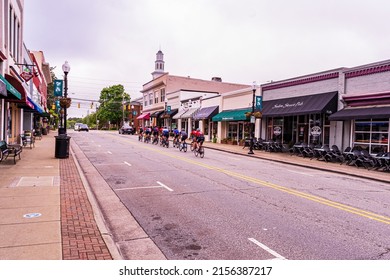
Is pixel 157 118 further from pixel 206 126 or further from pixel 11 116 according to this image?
pixel 11 116

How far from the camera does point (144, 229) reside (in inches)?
253

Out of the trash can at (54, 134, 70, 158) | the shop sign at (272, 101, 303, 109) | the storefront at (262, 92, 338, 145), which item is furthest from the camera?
the shop sign at (272, 101, 303, 109)

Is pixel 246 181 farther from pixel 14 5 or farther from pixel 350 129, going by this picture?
pixel 14 5

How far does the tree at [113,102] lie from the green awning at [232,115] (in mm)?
54275

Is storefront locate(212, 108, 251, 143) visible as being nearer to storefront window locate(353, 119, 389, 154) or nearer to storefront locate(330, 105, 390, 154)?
storefront locate(330, 105, 390, 154)

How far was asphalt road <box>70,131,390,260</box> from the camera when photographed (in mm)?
5375

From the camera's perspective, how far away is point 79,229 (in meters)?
5.89

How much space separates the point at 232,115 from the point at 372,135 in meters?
14.5

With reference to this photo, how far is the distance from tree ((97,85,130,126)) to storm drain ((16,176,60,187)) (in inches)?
2970

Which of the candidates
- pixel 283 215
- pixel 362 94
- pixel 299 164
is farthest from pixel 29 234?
pixel 362 94

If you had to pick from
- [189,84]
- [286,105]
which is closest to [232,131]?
[286,105]

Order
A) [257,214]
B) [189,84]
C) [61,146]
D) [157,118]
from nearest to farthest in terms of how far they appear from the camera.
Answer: [257,214], [61,146], [189,84], [157,118]

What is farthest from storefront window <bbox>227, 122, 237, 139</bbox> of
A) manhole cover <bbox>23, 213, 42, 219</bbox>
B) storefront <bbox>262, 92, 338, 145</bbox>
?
manhole cover <bbox>23, 213, 42, 219</bbox>
